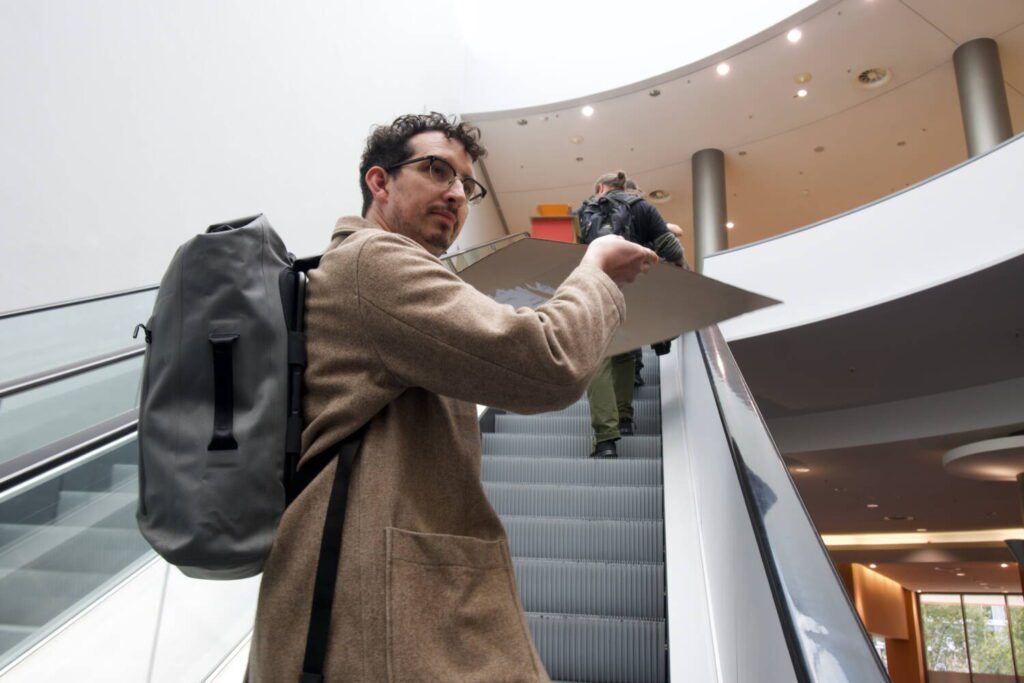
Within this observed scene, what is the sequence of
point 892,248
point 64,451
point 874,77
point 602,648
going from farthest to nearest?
point 874,77, point 892,248, point 602,648, point 64,451

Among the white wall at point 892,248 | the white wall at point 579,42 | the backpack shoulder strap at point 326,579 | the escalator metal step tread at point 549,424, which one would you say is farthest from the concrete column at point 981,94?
the backpack shoulder strap at point 326,579

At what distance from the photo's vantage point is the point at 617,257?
1.20 meters

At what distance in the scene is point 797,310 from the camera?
29.9 feet

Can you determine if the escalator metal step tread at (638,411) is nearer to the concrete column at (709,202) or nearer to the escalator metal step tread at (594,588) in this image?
the escalator metal step tread at (594,588)

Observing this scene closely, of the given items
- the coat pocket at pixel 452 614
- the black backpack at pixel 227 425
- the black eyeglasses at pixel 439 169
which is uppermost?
the black eyeglasses at pixel 439 169

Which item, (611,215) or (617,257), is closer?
(617,257)

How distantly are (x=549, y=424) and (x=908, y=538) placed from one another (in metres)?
16.7

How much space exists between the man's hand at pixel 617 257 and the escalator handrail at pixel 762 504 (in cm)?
48

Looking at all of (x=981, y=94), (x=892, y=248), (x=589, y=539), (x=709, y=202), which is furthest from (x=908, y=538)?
(x=589, y=539)

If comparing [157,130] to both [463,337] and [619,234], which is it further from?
[463,337]

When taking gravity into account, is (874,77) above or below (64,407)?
above

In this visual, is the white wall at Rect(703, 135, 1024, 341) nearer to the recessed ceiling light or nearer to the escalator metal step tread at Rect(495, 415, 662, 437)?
the escalator metal step tread at Rect(495, 415, 662, 437)

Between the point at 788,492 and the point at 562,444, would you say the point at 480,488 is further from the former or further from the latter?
the point at 562,444

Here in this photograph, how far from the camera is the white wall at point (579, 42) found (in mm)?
11938
